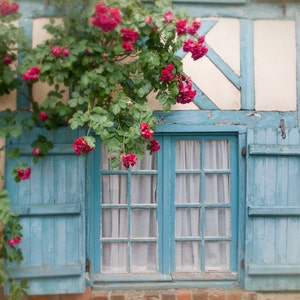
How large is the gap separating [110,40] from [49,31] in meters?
0.49

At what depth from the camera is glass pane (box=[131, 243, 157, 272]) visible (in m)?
4.69

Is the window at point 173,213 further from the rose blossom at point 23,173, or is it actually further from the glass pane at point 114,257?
the rose blossom at point 23,173

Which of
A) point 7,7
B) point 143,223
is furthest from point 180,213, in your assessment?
point 7,7

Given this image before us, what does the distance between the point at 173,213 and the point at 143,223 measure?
0.29m

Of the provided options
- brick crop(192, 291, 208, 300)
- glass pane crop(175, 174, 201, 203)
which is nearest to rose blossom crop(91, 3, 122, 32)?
glass pane crop(175, 174, 201, 203)

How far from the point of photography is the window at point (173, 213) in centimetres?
465

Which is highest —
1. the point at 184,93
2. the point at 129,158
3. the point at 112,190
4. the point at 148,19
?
the point at 148,19

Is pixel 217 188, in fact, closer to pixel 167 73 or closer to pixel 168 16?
pixel 167 73

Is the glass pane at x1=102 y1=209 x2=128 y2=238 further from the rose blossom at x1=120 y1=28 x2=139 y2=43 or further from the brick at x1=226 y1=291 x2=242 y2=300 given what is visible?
the rose blossom at x1=120 y1=28 x2=139 y2=43

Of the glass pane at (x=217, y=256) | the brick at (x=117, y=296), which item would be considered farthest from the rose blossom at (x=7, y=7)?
the glass pane at (x=217, y=256)

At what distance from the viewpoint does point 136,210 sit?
4.68 meters

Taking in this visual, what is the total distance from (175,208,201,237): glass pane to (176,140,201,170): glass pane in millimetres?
397

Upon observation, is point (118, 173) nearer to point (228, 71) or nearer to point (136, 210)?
point (136, 210)

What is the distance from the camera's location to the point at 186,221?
4.72m
